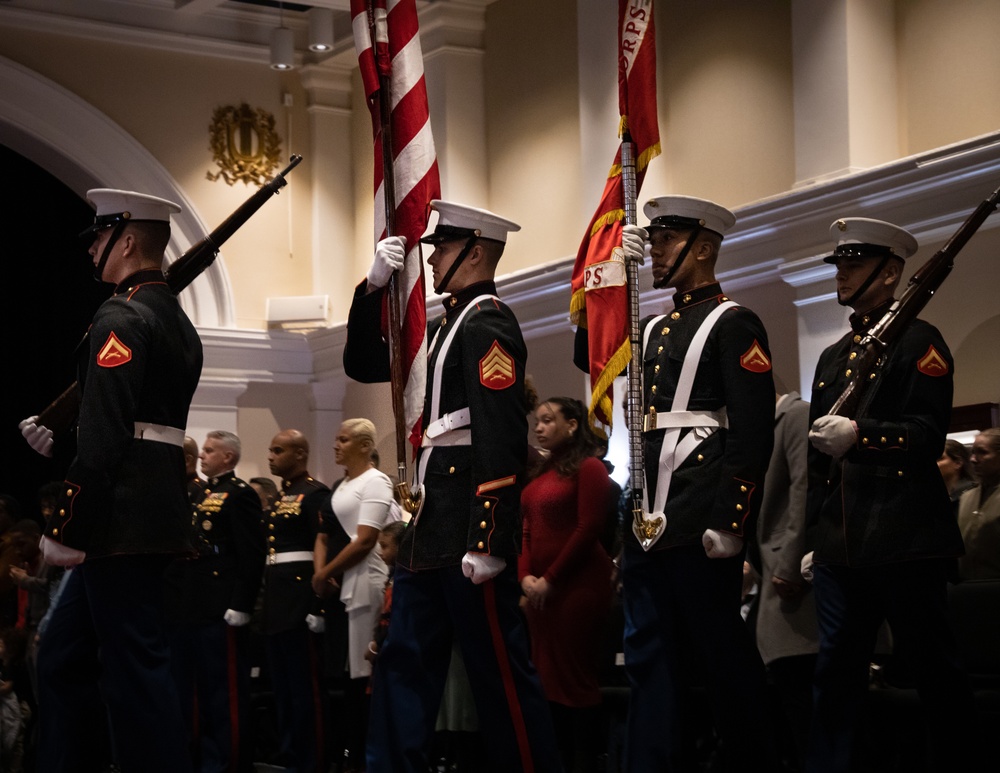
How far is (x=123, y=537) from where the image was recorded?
4.00 meters

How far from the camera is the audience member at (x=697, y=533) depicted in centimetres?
393

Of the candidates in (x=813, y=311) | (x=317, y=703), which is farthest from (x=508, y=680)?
(x=813, y=311)

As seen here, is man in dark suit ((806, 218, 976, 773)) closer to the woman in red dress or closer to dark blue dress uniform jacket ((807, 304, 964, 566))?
dark blue dress uniform jacket ((807, 304, 964, 566))

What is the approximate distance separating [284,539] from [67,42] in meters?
5.35

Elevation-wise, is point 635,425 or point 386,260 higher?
point 386,260

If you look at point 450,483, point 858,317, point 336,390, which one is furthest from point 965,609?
point 336,390

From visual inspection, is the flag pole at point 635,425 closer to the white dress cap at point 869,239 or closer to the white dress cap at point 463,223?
the white dress cap at point 463,223

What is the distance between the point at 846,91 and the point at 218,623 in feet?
12.4

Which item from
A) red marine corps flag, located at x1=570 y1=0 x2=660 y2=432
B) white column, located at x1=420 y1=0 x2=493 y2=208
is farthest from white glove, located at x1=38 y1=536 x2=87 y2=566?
white column, located at x1=420 y1=0 x2=493 y2=208

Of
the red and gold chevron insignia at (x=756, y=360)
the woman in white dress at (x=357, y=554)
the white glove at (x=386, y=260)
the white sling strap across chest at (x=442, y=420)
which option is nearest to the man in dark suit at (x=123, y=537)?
the white glove at (x=386, y=260)

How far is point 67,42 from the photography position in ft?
34.6

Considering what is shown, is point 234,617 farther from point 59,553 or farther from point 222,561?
point 59,553

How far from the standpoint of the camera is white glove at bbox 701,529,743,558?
3898 millimetres

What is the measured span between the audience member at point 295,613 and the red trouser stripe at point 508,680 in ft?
8.25
